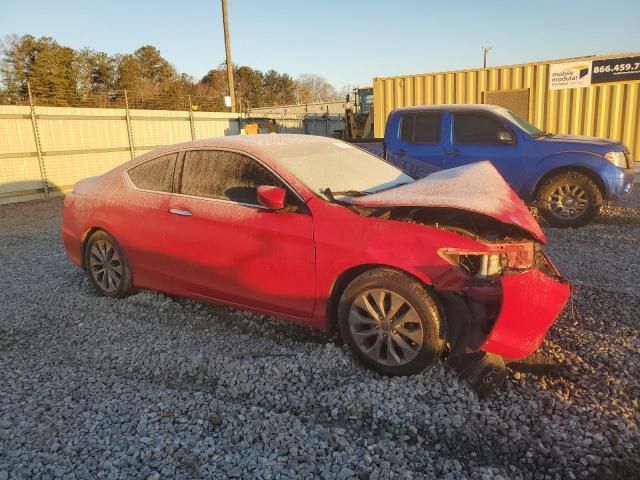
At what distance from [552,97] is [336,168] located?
36.2ft

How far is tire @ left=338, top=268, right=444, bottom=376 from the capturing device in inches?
114

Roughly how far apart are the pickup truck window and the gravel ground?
4.14 m

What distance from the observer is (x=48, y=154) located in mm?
12633

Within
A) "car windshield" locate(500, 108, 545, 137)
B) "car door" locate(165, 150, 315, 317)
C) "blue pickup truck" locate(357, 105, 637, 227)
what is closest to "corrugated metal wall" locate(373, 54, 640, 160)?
"car windshield" locate(500, 108, 545, 137)

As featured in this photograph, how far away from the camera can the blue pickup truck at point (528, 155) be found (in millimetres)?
7055

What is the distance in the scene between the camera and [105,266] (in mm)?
4613

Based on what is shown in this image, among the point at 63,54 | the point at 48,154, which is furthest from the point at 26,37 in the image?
the point at 48,154

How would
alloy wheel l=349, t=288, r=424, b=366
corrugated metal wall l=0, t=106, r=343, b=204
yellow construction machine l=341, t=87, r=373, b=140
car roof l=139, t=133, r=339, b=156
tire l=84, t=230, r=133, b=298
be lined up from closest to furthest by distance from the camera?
1. alloy wheel l=349, t=288, r=424, b=366
2. car roof l=139, t=133, r=339, b=156
3. tire l=84, t=230, r=133, b=298
4. corrugated metal wall l=0, t=106, r=343, b=204
5. yellow construction machine l=341, t=87, r=373, b=140

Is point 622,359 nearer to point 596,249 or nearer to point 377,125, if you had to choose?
point 596,249

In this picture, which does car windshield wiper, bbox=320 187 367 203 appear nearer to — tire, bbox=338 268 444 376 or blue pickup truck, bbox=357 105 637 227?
tire, bbox=338 268 444 376

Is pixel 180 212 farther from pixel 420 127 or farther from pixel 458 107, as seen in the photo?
pixel 458 107

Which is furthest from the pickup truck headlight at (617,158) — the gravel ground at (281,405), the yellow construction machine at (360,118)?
the yellow construction machine at (360,118)

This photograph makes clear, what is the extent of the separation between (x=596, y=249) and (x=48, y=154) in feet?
41.4

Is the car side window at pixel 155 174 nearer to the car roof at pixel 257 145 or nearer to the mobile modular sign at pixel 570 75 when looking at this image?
the car roof at pixel 257 145
